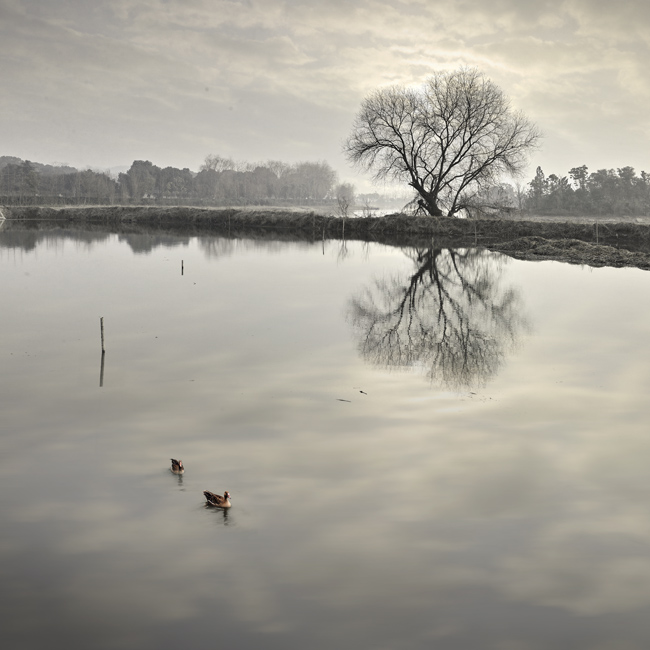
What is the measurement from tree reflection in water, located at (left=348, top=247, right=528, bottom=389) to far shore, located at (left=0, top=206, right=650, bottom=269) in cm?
1150

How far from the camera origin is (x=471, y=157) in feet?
210

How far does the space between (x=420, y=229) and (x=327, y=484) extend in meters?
55.1

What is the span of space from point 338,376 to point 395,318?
8.03 m

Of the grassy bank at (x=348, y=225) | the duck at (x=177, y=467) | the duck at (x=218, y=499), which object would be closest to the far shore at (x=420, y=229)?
the grassy bank at (x=348, y=225)

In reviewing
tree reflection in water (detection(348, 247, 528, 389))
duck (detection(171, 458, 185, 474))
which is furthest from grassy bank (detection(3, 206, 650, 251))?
duck (detection(171, 458, 185, 474))

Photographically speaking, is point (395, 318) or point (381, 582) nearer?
point (381, 582)

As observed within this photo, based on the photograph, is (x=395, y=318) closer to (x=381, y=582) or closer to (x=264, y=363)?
(x=264, y=363)

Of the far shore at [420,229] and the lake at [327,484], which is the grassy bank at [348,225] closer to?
the far shore at [420,229]

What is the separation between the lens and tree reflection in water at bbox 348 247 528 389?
17.4 metres

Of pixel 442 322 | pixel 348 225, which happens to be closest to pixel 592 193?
pixel 348 225

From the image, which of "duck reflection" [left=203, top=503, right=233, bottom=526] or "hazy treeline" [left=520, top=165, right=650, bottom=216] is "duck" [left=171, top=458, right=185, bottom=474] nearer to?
"duck reflection" [left=203, top=503, right=233, bottom=526]

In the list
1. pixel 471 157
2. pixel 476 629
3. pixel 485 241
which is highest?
pixel 471 157

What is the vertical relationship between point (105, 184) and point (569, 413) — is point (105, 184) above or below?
above

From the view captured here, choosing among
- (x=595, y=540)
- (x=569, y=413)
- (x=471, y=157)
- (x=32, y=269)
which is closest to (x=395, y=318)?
(x=569, y=413)
